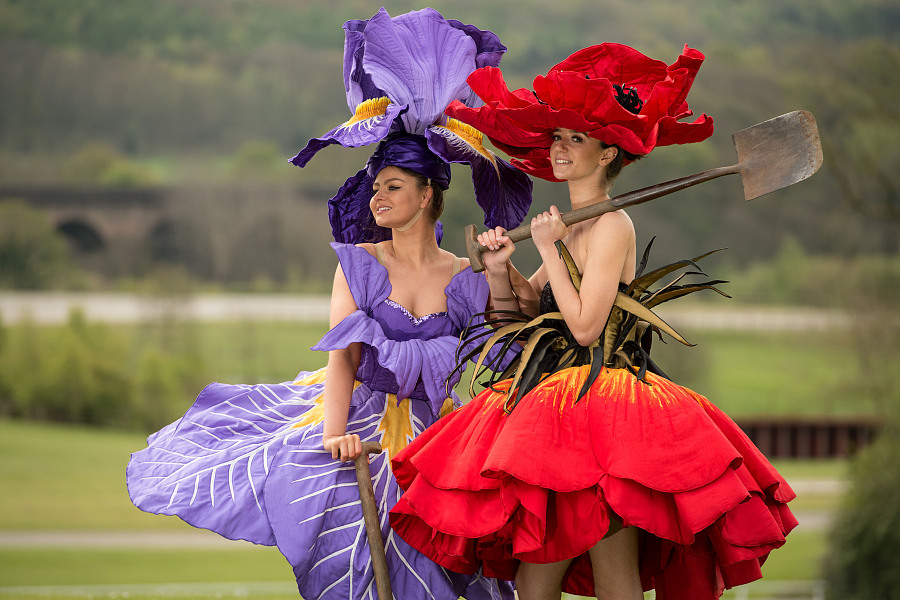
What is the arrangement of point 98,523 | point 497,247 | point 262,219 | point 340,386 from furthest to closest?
point 262,219 < point 98,523 < point 340,386 < point 497,247

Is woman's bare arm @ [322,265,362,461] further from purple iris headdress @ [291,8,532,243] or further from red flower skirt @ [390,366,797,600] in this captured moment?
purple iris headdress @ [291,8,532,243]

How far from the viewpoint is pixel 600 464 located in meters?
2.23

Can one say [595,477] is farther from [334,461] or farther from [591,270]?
[334,461]

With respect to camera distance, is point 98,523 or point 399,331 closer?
point 399,331

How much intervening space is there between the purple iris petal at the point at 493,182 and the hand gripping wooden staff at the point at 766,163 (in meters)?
0.38

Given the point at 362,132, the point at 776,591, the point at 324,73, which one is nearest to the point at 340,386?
the point at 362,132

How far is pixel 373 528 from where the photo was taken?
8.55 feet

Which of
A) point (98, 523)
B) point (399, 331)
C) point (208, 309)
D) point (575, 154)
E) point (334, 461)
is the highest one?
point (575, 154)

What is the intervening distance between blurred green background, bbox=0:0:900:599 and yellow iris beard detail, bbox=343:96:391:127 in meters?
11.6

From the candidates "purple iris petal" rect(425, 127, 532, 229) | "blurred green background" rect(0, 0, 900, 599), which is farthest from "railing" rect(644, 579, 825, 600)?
"purple iris petal" rect(425, 127, 532, 229)

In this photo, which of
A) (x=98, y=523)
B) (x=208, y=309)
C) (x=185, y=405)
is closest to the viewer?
(x=98, y=523)

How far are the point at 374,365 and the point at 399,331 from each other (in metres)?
0.13

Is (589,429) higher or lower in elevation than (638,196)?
lower

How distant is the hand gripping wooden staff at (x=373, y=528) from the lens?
2582 millimetres
